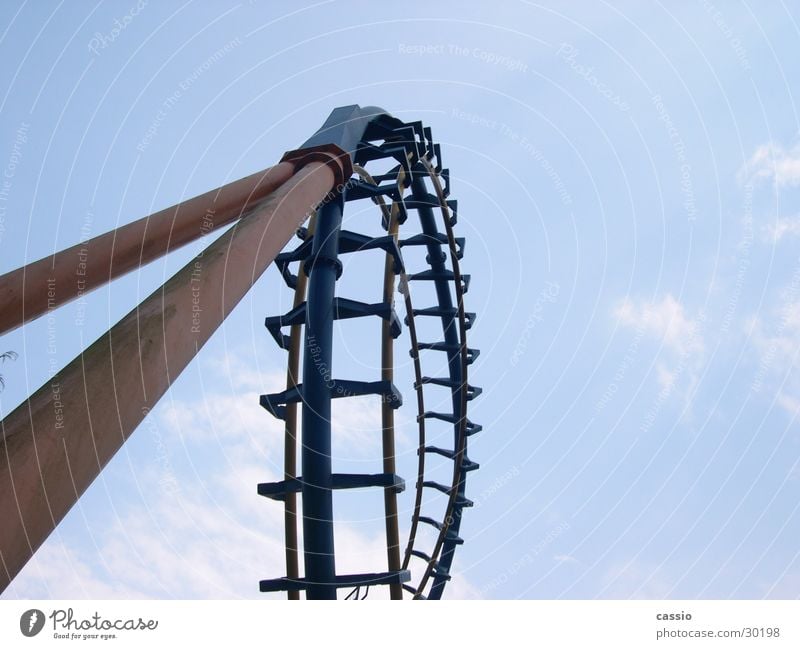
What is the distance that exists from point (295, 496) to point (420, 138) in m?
6.85

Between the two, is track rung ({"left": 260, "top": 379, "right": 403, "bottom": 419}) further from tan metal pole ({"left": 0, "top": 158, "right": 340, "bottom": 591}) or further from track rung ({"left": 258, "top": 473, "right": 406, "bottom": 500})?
tan metal pole ({"left": 0, "top": 158, "right": 340, "bottom": 591})

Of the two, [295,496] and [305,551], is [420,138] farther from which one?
[305,551]

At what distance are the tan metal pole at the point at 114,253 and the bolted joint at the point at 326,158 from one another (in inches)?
45.0

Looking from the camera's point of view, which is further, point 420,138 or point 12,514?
point 420,138

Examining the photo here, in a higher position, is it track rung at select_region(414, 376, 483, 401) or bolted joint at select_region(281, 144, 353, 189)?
track rung at select_region(414, 376, 483, 401)

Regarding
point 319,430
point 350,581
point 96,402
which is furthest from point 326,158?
point 350,581

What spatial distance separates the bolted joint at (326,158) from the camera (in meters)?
6.11

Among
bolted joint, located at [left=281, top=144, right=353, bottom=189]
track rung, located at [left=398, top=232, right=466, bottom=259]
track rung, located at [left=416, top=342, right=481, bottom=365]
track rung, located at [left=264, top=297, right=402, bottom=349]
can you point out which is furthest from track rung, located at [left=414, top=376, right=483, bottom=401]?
bolted joint, located at [left=281, top=144, right=353, bottom=189]

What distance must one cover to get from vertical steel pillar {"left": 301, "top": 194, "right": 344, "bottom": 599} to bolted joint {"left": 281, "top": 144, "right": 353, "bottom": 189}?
2301 millimetres

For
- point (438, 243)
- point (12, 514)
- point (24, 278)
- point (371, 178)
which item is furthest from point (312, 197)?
point (438, 243)

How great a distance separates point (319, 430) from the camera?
25.0 ft

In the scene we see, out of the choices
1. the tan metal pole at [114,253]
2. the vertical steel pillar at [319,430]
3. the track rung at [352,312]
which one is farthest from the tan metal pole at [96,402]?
the track rung at [352,312]

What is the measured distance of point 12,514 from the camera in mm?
1896

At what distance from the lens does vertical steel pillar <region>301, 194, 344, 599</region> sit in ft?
24.1
